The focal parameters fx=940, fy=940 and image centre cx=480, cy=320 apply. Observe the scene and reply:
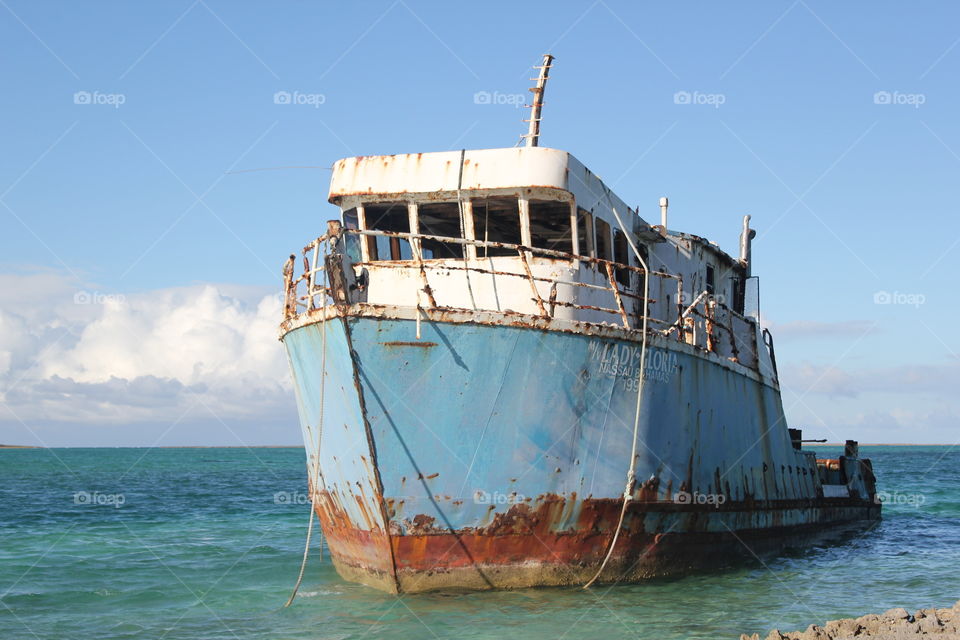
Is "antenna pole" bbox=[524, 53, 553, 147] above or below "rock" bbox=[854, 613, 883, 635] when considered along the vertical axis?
above

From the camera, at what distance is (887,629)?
8.77 meters

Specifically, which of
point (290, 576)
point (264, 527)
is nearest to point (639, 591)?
point (290, 576)

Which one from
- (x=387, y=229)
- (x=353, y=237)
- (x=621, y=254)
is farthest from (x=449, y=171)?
(x=621, y=254)

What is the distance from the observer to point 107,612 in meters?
11.8

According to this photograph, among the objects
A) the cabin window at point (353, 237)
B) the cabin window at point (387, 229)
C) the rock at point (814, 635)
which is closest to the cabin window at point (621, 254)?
the cabin window at point (387, 229)

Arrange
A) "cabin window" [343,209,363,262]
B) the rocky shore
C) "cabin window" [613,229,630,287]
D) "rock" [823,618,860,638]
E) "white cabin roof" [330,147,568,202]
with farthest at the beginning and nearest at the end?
"cabin window" [613,229,630,287]
"cabin window" [343,209,363,262]
"white cabin roof" [330,147,568,202]
"rock" [823,618,860,638]
the rocky shore

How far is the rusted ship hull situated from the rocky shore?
96.0 inches

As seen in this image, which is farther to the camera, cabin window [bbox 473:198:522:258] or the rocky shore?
cabin window [bbox 473:198:522:258]

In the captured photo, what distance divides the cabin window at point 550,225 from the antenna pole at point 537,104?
57.5 inches

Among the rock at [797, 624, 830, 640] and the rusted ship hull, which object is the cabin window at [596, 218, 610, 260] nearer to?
the rusted ship hull

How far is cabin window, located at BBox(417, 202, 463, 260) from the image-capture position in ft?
38.9

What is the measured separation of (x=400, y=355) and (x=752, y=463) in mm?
6465

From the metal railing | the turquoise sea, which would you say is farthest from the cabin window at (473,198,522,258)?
the turquoise sea

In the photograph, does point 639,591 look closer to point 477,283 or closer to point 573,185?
point 477,283
